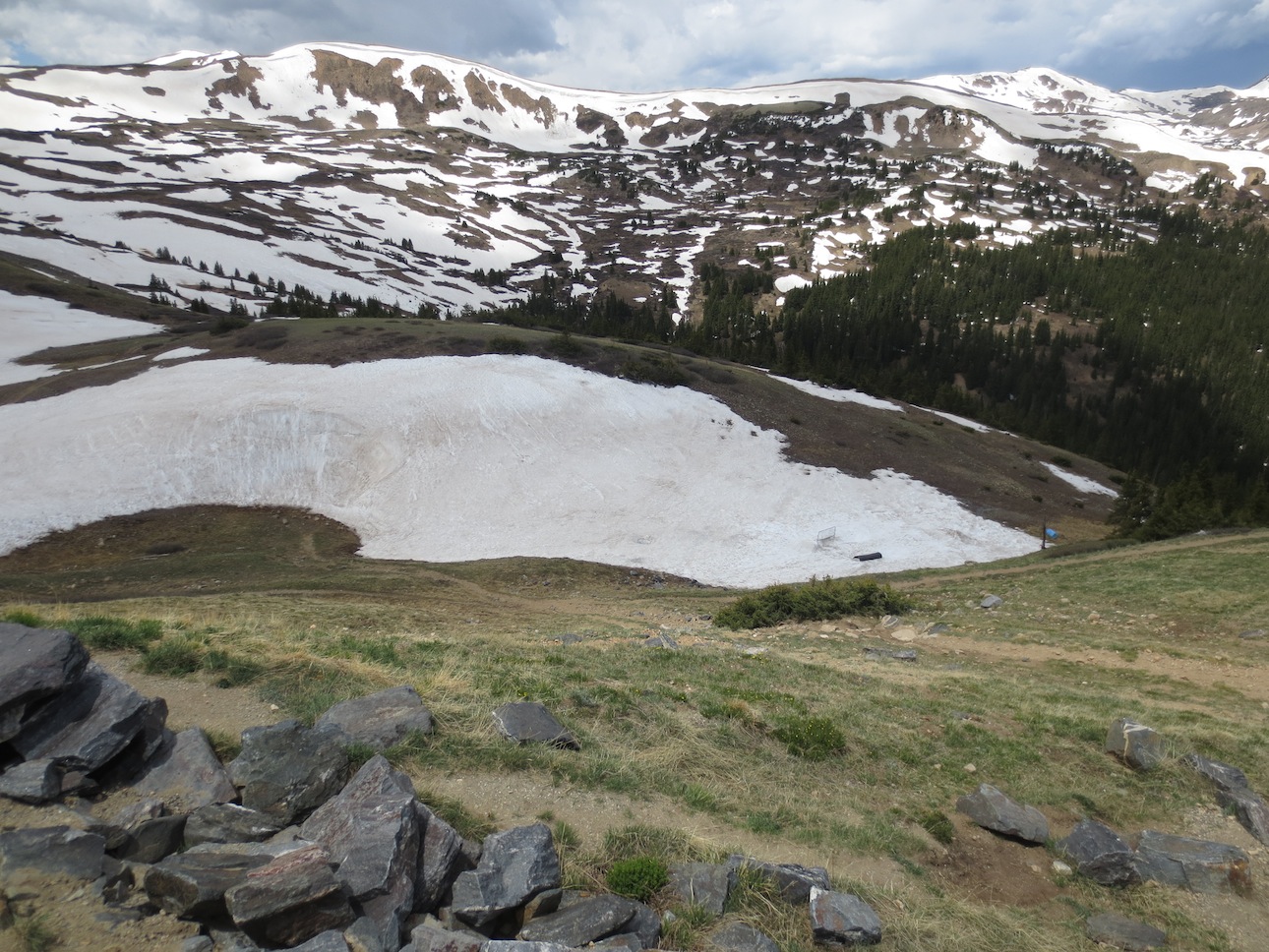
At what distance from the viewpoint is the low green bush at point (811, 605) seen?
2406cm

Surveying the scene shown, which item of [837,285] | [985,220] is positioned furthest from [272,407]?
[985,220]

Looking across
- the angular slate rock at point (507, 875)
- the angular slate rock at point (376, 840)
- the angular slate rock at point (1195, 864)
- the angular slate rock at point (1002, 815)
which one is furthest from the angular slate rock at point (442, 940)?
the angular slate rock at point (1195, 864)

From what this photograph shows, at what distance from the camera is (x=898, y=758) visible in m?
10.6

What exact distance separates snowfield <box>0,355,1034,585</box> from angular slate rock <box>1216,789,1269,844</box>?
23256mm

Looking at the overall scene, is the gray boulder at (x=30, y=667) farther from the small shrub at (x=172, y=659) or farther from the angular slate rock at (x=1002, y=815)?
the angular slate rock at (x=1002, y=815)

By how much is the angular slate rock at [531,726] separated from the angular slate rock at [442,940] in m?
3.27

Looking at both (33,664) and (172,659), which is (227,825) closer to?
(33,664)

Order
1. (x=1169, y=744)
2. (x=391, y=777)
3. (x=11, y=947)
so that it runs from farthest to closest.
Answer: (x=1169, y=744) → (x=391, y=777) → (x=11, y=947)

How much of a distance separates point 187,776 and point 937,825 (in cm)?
891

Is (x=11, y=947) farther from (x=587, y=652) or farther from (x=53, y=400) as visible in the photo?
(x=53, y=400)

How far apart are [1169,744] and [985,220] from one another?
21984 centimetres

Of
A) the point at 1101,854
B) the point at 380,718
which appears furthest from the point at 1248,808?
the point at 380,718

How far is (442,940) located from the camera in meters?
5.00

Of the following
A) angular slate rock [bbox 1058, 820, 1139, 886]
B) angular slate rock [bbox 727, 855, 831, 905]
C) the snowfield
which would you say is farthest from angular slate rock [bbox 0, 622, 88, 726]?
the snowfield
